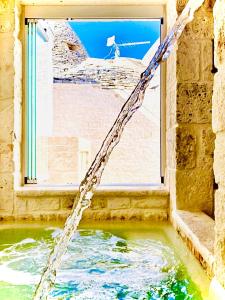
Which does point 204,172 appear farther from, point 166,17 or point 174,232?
point 166,17

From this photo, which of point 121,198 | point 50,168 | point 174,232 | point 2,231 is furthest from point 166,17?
point 50,168

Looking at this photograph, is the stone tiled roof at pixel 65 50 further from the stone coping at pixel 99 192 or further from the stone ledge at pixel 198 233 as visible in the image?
the stone ledge at pixel 198 233

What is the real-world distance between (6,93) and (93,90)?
1.10 meters

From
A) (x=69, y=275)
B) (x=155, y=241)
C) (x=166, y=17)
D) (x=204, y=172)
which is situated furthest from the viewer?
(x=166, y=17)

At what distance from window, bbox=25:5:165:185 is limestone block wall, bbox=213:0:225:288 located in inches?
69.4

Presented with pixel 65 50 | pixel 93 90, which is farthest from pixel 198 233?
pixel 65 50

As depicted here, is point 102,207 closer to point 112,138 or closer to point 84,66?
point 112,138

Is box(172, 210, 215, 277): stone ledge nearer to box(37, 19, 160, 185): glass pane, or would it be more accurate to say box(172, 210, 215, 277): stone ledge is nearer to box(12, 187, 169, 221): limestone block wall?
box(12, 187, 169, 221): limestone block wall

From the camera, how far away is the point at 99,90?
3.62m

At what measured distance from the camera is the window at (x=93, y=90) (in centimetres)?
311

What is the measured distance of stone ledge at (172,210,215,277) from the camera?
4.85 feet

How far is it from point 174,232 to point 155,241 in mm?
244

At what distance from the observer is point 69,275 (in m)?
1.58

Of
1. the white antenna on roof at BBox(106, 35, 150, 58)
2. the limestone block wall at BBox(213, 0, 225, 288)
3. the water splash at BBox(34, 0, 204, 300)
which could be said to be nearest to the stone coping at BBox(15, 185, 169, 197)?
the water splash at BBox(34, 0, 204, 300)
